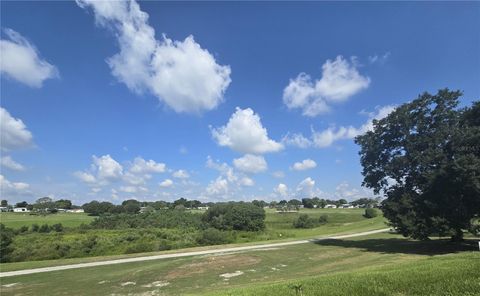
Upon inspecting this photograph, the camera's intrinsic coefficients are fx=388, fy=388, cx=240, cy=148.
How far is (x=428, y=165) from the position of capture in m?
30.6

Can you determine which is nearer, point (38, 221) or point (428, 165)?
point (428, 165)

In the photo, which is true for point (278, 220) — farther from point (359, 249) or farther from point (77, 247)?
point (359, 249)

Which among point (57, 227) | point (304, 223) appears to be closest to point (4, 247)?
point (57, 227)

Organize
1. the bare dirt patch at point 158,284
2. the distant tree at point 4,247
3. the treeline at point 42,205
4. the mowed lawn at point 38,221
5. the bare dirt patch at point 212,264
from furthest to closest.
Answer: the treeline at point 42,205 → the mowed lawn at point 38,221 → the distant tree at point 4,247 → the bare dirt patch at point 212,264 → the bare dirt patch at point 158,284

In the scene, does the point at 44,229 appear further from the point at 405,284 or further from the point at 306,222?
the point at 405,284

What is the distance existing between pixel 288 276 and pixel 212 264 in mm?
6929

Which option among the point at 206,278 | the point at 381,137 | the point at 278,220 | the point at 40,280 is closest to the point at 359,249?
the point at 381,137

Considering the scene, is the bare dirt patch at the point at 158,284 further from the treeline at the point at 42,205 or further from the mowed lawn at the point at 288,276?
the treeline at the point at 42,205

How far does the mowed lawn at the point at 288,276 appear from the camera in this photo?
9.07m

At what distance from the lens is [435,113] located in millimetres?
32250

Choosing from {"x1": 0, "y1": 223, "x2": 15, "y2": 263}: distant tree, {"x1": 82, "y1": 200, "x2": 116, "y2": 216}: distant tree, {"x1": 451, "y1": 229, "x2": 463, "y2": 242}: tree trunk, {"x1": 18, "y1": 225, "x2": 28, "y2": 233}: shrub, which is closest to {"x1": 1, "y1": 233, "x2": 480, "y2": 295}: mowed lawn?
{"x1": 451, "y1": 229, "x2": 463, "y2": 242}: tree trunk

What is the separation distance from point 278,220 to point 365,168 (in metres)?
75.1

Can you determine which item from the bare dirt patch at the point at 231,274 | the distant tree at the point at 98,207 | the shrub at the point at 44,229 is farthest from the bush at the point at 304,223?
the bare dirt patch at the point at 231,274

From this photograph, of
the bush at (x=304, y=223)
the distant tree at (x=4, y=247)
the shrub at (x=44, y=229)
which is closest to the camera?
the distant tree at (x=4, y=247)
